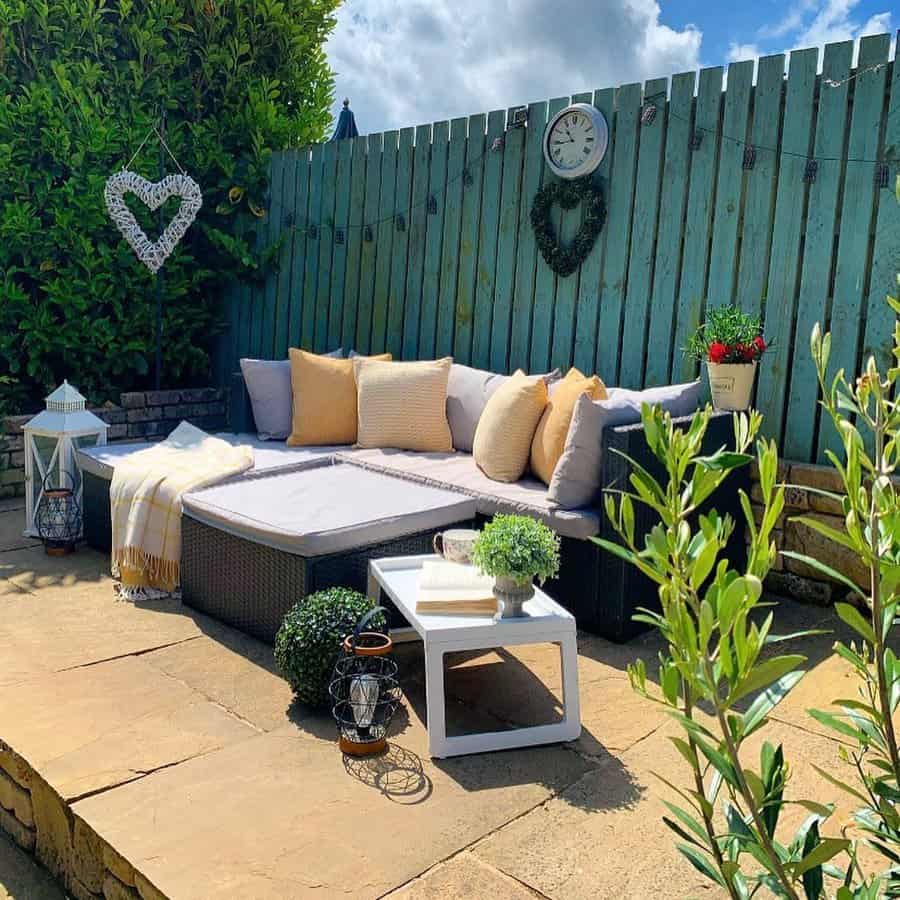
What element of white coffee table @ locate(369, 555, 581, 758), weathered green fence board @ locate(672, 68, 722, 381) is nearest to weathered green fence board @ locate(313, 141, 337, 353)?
weathered green fence board @ locate(672, 68, 722, 381)

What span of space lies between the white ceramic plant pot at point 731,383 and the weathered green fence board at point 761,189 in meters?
0.34

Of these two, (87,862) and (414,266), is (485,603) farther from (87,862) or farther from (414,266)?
(414,266)

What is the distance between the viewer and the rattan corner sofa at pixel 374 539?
303 cm

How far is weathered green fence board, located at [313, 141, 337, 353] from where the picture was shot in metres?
5.50

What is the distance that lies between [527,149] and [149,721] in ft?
10.4

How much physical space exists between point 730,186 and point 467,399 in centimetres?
147

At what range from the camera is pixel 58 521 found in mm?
4004

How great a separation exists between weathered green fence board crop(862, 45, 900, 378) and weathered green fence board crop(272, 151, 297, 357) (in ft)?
11.8

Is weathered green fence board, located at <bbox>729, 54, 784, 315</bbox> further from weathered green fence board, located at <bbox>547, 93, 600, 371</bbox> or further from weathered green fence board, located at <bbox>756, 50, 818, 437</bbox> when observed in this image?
weathered green fence board, located at <bbox>547, 93, 600, 371</bbox>

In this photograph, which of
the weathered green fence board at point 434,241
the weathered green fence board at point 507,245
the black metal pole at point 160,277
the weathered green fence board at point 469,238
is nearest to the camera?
the weathered green fence board at point 507,245

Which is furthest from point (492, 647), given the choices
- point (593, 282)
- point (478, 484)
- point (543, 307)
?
point (543, 307)

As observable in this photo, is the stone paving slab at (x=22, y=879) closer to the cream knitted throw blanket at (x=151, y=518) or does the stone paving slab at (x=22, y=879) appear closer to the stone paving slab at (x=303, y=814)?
the stone paving slab at (x=303, y=814)

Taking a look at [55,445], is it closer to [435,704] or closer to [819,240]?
[435,704]

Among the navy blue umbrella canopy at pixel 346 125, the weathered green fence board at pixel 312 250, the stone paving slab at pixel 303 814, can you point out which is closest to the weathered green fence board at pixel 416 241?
the weathered green fence board at pixel 312 250
